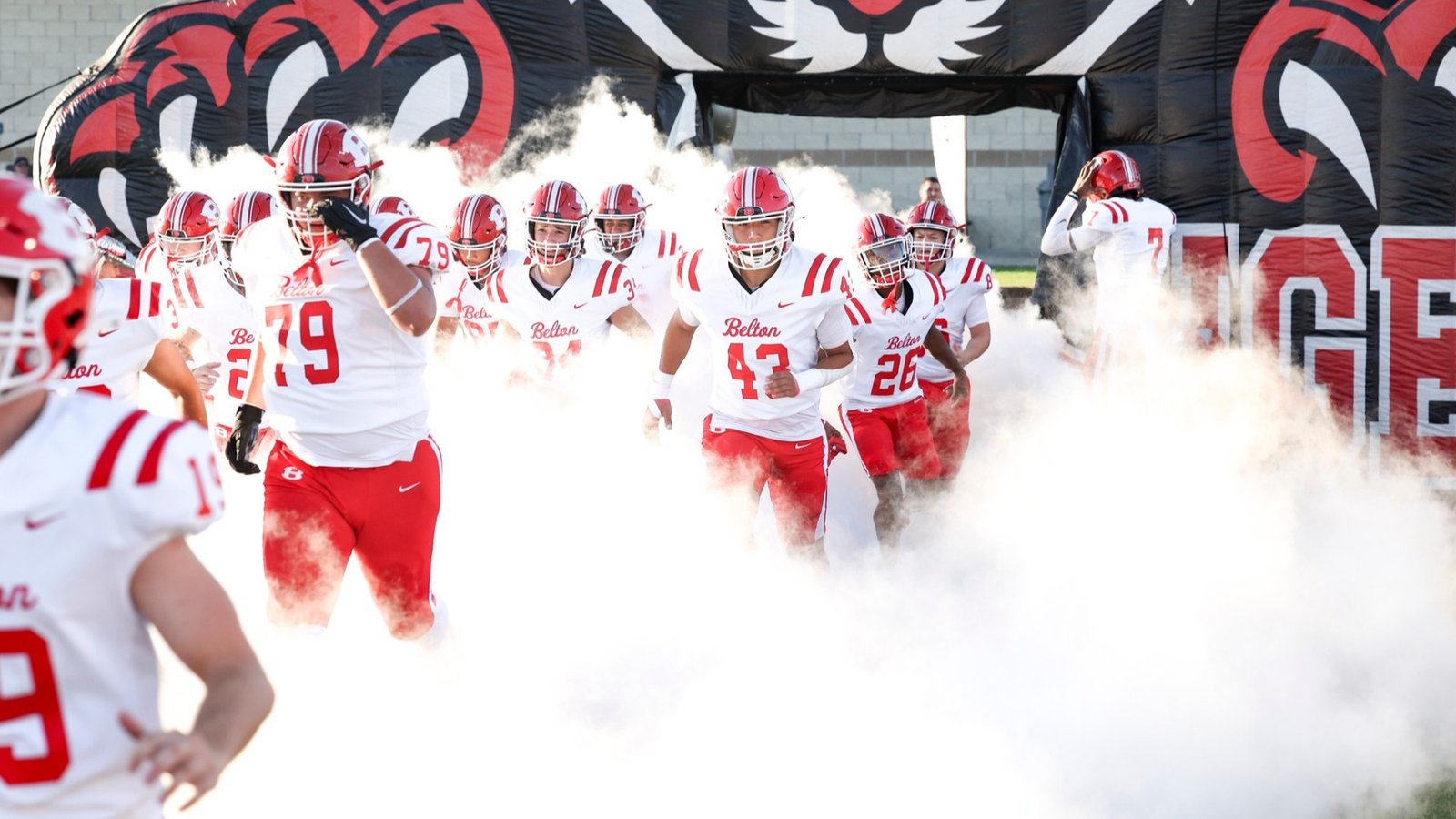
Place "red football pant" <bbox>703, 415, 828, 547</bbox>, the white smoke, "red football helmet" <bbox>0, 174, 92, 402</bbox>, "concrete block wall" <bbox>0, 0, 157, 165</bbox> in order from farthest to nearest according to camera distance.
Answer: "concrete block wall" <bbox>0, 0, 157, 165</bbox>, "red football pant" <bbox>703, 415, 828, 547</bbox>, the white smoke, "red football helmet" <bbox>0, 174, 92, 402</bbox>

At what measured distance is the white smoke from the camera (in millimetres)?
4062

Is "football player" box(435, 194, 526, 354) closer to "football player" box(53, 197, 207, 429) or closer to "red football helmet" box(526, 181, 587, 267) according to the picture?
"red football helmet" box(526, 181, 587, 267)

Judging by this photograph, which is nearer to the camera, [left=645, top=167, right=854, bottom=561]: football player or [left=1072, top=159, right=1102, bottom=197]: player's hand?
[left=645, top=167, right=854, bottom=561]: football player

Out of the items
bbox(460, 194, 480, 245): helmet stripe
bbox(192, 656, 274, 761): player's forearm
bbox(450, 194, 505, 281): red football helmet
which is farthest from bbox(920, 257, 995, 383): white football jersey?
bbox(192, 656, 274, 761): player's forearm

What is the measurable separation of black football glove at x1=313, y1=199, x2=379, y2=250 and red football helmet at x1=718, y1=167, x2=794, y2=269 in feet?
6.34

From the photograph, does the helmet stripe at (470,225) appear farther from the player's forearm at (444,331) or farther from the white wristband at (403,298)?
the white wristband at (403,298)

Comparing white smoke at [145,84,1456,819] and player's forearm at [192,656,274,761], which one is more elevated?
player's forearm at [192,656,274,761]

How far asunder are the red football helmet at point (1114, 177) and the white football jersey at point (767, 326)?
3411 mm

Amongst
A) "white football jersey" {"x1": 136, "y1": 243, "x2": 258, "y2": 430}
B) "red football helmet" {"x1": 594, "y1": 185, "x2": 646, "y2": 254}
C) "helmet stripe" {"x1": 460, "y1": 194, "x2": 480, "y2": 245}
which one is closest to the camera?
"white football jersey" {"x1": 136, "y1": 243, "x2": 258, "y2": 430}

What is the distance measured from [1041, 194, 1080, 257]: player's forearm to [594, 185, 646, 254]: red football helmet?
8.20 feet

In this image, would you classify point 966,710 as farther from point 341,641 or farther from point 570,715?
point 341,641

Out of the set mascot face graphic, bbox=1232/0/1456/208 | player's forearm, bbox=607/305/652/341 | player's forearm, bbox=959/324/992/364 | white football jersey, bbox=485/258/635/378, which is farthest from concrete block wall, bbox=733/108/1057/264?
white football jersey, bbox=485/258/635/378

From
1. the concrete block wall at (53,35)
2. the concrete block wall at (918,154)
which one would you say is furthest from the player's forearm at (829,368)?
the concrete block wall at (53,35)

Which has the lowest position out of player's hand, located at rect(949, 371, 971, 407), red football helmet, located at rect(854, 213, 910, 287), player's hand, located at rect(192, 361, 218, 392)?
player's hand, located at rect(949, 371, 971, 407)
